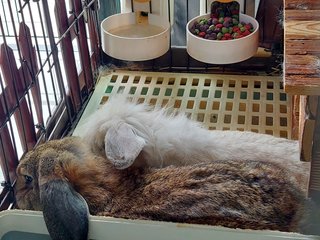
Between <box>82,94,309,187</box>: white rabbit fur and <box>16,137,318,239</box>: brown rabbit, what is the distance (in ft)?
0.26

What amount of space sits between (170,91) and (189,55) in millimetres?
165

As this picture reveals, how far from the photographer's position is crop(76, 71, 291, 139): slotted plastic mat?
5.73 feet

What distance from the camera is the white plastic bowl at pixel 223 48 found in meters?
1.79

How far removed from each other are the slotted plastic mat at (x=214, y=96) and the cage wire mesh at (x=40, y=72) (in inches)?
4.0

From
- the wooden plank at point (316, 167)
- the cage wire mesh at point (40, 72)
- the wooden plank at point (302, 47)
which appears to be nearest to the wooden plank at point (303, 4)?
the wooden plank at point (302, 47)

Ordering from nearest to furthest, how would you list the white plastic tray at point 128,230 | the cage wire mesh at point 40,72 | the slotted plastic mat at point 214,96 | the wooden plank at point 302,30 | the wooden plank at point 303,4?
1. the white plastic tray at point 128,230
2. the wooden plank at point 302,30
3. the wooden plank at point 303,4
4. the cage wire mesh at point 40,72
5. the slotted plastic mat at point 214,96

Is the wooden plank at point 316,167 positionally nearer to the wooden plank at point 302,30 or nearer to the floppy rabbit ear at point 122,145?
the wooden plank at point 302,30

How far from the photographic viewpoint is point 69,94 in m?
1.85

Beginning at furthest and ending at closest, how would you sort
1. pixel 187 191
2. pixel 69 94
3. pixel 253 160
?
pixel 69 94
pixel 253 160
pixel 187 191

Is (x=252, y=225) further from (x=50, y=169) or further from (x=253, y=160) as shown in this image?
(x=50, y=169)

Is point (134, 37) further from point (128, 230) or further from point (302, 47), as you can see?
point (128, 230)

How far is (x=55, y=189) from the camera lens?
3.40 feet

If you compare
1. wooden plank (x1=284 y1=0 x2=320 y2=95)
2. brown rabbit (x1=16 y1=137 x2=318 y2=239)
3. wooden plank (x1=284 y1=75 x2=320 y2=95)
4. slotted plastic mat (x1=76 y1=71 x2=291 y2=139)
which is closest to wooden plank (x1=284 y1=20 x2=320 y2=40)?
wooden plank (x1=284 y1=0 x2=320 y2=95)

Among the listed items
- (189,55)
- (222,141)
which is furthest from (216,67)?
(222,141)
